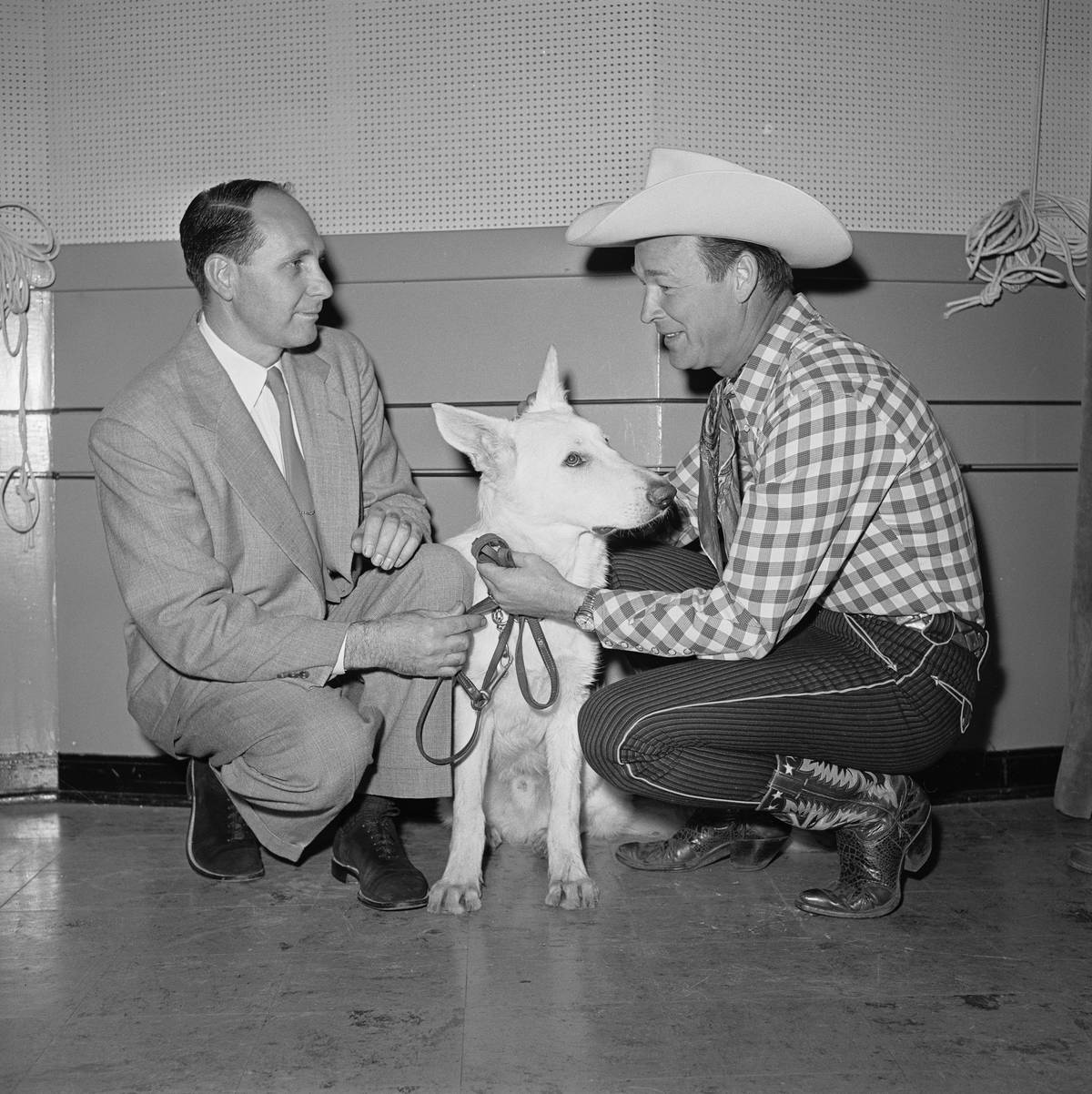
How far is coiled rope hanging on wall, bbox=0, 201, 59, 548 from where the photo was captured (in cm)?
357

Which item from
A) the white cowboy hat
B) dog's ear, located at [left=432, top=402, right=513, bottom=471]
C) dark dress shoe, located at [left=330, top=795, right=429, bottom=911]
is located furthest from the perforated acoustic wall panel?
dark dress shoe, located at [left=330, top=795, right=429, bottom=911]

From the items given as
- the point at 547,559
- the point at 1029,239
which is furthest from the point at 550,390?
the point at 1029,239

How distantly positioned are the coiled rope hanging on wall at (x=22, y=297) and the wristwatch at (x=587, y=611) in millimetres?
2049

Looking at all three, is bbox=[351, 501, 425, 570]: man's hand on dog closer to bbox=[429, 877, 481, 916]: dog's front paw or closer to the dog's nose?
the dog's nose

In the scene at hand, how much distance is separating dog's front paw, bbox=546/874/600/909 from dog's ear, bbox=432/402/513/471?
40.8 inches

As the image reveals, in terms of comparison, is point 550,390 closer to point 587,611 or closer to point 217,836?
point 587,611

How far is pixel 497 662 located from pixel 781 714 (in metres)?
0.71

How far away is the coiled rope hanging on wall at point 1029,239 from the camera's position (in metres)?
3.52

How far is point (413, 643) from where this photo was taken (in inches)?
104

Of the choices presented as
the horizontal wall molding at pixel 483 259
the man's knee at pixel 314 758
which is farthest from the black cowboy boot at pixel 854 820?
the horizontal wall molding at pixel 483 259

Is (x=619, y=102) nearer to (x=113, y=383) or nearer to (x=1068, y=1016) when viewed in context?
(x=113, y=383)

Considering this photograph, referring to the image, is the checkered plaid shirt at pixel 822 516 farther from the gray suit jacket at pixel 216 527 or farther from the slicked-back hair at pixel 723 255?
the gray suit jacket at pixel 216 527

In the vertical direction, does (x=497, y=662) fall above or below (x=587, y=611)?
below

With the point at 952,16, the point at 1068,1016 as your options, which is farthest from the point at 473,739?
the point at 952,16
